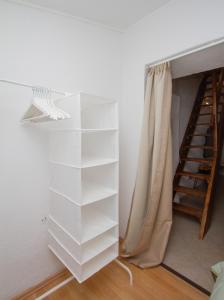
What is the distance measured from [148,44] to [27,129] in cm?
137

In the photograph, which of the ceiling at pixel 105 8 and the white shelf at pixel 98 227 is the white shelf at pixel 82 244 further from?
the ceiling at pixel 105 8

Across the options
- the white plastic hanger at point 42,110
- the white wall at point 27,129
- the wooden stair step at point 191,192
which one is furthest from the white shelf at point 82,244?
the wooden stair step at point 191,192

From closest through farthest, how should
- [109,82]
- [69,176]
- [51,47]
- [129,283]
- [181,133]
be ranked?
[69,176] < [51,47] < [129,283] < [109,82] < [181,133]

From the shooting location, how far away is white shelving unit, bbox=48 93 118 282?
1234 mm

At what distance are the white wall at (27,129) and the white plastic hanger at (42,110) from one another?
213 mm

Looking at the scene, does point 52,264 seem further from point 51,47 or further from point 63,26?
point 63,26

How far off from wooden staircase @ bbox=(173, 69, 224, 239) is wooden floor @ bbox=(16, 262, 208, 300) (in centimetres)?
91

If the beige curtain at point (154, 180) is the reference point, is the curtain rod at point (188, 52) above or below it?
above

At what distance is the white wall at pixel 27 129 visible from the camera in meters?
1.30

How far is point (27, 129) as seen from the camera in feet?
4.61

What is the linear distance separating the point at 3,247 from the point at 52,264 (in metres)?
0.50

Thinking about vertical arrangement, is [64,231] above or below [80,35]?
below

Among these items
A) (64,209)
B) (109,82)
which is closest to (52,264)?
(64,209)

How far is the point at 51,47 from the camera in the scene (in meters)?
1.46
